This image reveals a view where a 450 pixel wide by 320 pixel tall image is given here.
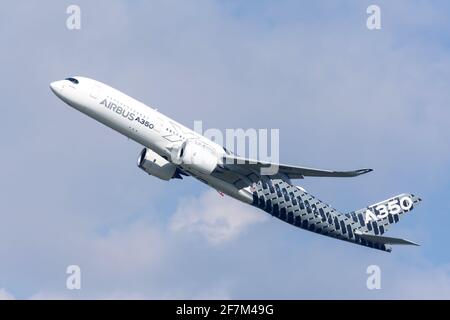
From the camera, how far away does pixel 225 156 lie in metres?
89.8

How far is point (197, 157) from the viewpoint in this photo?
8831 cm

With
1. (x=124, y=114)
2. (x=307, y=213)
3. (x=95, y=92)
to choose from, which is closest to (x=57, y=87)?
(x=95, y=92)

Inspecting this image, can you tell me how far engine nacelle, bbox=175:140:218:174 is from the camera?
289 feet

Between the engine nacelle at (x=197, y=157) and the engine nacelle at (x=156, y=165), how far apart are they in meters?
7.49

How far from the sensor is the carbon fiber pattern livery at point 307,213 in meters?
93.2

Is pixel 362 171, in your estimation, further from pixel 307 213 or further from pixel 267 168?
pixel 307 213

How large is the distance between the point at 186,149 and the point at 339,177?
494 inches

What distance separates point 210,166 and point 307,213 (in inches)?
441

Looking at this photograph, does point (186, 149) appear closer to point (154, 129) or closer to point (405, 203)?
point (154, 129)

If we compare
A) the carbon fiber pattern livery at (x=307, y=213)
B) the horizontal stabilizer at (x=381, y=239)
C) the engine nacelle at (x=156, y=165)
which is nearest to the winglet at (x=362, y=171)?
the carbon fiber pattern livery at (x=307, y=213)

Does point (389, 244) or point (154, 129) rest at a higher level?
point (154, 129)

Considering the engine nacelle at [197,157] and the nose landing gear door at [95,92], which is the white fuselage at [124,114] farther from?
the engine nacelle at [197,157]
